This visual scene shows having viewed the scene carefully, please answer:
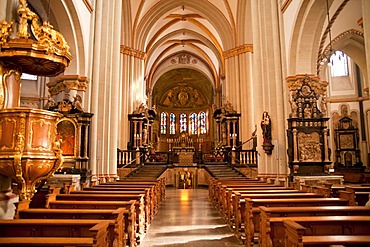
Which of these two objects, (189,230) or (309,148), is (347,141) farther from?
(189,230)

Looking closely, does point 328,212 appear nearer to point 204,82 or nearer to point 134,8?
point 134,8

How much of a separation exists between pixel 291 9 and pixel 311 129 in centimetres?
463

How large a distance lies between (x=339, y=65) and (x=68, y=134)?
71.8ft

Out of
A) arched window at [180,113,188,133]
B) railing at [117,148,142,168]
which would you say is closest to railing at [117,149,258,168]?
railing at [117,148,142,168]

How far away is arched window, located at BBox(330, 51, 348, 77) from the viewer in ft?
81.3

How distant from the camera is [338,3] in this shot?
1544 centimetres

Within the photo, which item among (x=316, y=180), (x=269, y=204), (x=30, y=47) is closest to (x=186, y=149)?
(x=316, y=180)

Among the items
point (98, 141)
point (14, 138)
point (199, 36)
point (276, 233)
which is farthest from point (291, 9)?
point (199, 36)

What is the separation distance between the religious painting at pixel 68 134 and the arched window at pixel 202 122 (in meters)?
30.0

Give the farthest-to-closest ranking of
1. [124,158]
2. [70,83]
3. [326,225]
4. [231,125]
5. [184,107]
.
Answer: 1. [184,107]
2. [231,125]
3. [124,158]
4. [70,83]
5. [326,225]

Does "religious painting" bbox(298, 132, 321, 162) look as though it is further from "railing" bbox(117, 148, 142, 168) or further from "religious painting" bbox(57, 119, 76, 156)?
"railing" bbox(117, 148, 142, 168)

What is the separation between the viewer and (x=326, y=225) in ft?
14.2

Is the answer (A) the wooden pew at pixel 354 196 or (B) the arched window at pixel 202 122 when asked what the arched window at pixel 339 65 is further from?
(A) the wooden pew at pixel 354 196

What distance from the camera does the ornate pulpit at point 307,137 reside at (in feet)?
35.0
